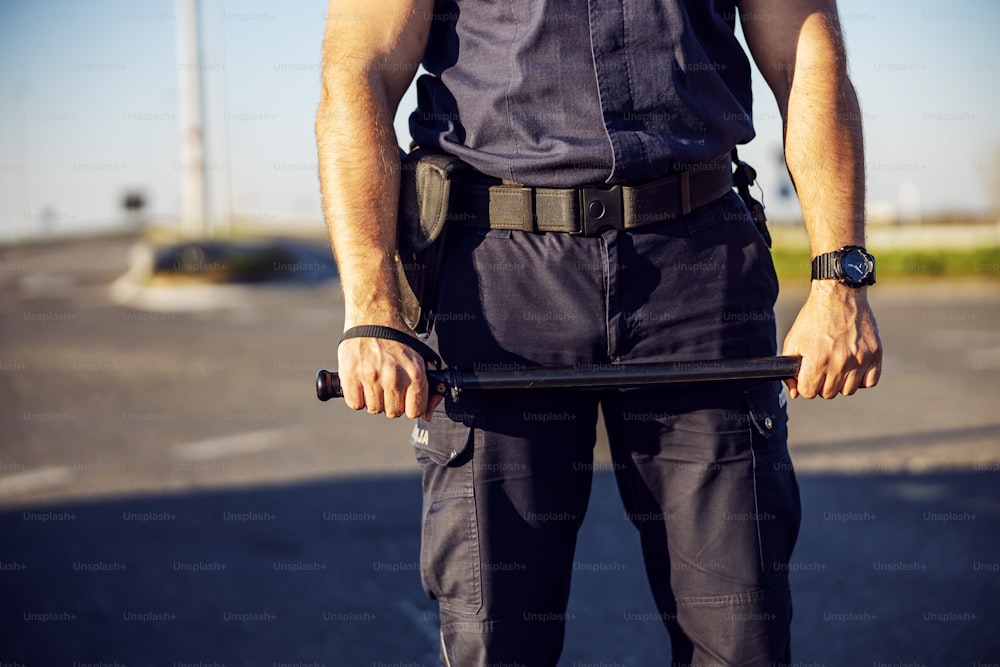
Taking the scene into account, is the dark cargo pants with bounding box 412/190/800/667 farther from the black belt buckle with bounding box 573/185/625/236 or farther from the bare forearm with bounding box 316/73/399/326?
the bare forearm with bounding box 316/73/399/326

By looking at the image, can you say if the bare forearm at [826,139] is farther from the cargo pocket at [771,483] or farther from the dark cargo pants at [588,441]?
the cargo pocket at [771,483]

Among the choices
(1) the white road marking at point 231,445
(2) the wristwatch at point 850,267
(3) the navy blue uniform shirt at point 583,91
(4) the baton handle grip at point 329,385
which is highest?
(3) the navy blue uniform shirt at point 583,91

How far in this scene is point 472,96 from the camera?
2066mm

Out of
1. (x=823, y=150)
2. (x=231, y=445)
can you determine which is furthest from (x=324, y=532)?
(x=823, y=150)

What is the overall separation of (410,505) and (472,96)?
334cm

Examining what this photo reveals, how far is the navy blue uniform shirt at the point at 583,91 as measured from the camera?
2.01 metres

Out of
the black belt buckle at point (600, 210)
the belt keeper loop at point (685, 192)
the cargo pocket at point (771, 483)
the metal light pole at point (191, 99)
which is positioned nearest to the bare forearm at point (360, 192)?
the black belt buckle at point (600, 210)

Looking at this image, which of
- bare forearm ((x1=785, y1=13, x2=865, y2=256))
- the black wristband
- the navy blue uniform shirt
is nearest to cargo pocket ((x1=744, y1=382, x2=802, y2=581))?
bare forearm ((x1=785, y1=13, x2=865, y2=256))

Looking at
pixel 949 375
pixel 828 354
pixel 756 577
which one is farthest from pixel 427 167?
pixel 949 375

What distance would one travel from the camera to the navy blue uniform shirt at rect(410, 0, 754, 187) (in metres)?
2.01

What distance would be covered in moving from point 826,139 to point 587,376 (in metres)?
0.69

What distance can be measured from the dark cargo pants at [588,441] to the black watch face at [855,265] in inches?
6.8

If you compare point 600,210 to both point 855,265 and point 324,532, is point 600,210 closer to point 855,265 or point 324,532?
point 855,265

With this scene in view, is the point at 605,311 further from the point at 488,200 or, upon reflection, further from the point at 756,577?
the point at 756,577
